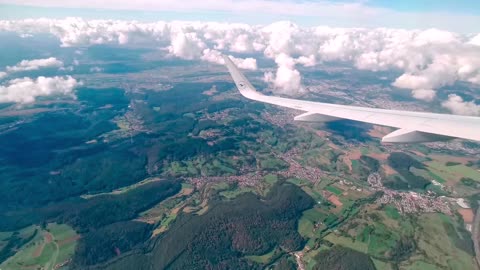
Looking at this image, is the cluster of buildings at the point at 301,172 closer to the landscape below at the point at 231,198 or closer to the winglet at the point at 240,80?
the landscape below at the point at 231,198

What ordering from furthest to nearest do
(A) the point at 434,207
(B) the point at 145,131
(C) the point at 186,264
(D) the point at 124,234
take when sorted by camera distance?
(B) the point at 145,131, (A) the point at 434,207, (D) the point at 124,234, (C) the point at 186,264

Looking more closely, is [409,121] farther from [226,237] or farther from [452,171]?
[452,171]

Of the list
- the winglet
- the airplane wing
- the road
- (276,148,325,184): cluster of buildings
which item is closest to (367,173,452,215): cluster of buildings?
the road

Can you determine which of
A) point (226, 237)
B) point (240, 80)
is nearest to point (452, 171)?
point (226, 237)

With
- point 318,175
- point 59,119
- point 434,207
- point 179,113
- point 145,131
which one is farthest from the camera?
point 179,113

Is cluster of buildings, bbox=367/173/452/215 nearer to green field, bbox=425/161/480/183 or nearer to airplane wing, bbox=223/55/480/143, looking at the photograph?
green field, bbox=425/161/480/183

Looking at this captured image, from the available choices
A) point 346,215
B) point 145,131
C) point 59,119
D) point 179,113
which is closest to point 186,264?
point 346,215

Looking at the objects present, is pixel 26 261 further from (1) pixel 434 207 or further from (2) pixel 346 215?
(1) pixel 434 207

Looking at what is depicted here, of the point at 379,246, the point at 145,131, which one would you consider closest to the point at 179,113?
the point at 145,131

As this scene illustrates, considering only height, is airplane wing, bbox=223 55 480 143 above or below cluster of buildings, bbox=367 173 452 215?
above

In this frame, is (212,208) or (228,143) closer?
(212,208)

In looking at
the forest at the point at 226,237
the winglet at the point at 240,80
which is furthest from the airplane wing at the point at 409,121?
the forest at the point at 226,237
